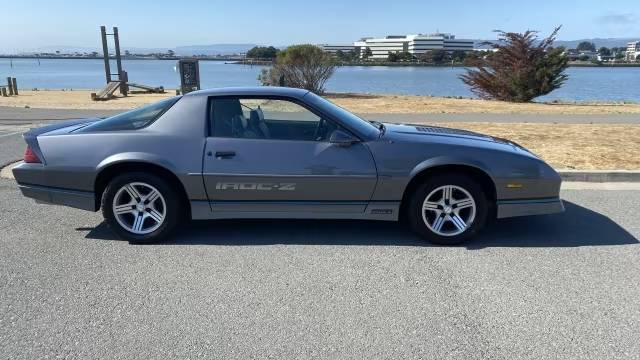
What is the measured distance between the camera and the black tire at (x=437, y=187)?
4344 mm

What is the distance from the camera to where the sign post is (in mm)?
12827

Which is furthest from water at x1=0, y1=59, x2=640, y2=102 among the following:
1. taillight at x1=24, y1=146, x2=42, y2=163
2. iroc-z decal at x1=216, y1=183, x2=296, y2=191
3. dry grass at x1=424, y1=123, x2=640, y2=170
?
iroc-z decal at x1=216, y1=183, x2=296, y2=191

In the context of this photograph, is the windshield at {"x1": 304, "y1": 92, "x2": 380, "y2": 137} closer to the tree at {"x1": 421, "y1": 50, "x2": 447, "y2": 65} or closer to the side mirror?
the side mirror

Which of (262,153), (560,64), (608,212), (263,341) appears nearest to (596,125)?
(608,212)

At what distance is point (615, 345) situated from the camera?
287 centimetres

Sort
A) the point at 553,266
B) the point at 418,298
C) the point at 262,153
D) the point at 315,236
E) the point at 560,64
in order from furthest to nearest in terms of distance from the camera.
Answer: the point at 560,64 → the point at 315,236 → the point at 262,153 → the point at 553,266 → the point at 418,298

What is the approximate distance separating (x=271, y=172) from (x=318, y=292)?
124cm

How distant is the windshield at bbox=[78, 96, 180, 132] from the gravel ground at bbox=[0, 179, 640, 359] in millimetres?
1045

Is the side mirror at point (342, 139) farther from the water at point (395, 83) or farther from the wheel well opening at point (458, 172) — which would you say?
the water at point (395, 83)

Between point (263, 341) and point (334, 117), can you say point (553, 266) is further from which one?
point (263, 341)

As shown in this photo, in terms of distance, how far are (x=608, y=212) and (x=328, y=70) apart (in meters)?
20.7

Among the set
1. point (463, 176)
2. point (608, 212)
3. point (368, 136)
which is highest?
point (368, 136)

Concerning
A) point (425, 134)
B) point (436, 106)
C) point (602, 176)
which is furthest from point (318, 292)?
point (436, 106)

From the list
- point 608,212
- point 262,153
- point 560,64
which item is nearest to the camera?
point 262,153
